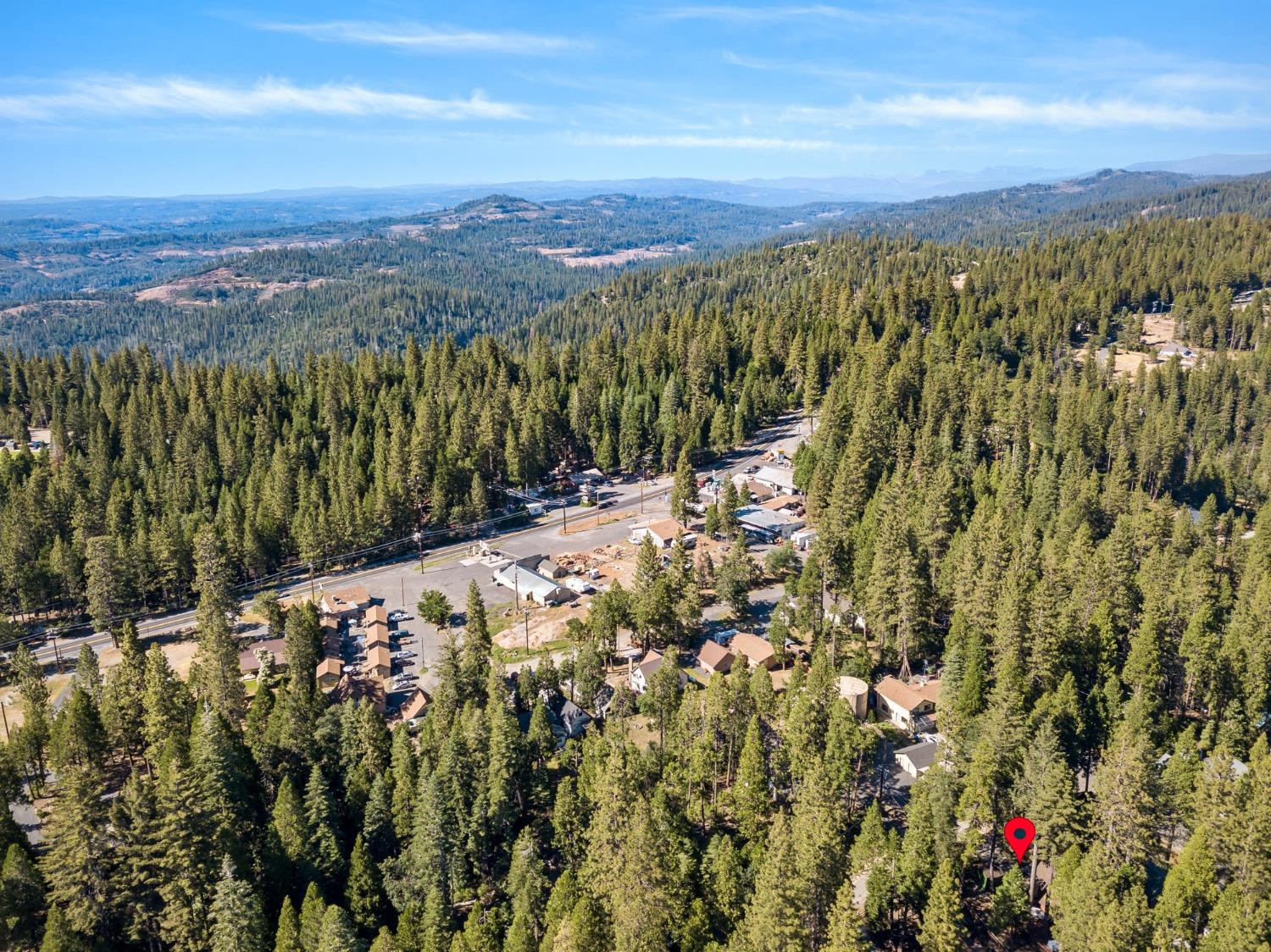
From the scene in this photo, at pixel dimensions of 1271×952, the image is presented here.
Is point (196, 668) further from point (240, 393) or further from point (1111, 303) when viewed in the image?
point (1111, 303)

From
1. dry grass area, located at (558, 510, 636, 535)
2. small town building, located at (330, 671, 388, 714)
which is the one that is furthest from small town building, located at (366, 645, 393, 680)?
dry grass area, located at (558, 510, 636, 535)

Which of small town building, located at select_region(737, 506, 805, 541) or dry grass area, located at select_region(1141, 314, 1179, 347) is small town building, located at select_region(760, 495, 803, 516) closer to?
small town building, located at select_region(737, 506, 805, 541)

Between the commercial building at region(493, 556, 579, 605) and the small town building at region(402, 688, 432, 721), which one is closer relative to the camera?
the small town building at region(402, 688, 432, 721)

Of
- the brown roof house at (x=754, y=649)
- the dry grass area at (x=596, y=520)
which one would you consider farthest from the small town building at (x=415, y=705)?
the dry grass area at (x=596, y=520)

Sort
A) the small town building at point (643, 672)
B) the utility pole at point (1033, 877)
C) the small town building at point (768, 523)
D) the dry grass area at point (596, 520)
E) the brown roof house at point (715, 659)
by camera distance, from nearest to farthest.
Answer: the utility pole at point (1033, 877), the small town building at point (643, 672), the brown roof house at point (715, 659), the small town building at point (768, 523), the dry grass area at point (596, 520)

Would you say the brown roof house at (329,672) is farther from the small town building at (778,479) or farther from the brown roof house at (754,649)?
the small town building at (778,479)

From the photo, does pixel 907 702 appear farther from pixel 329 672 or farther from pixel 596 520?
pixel 596 520
